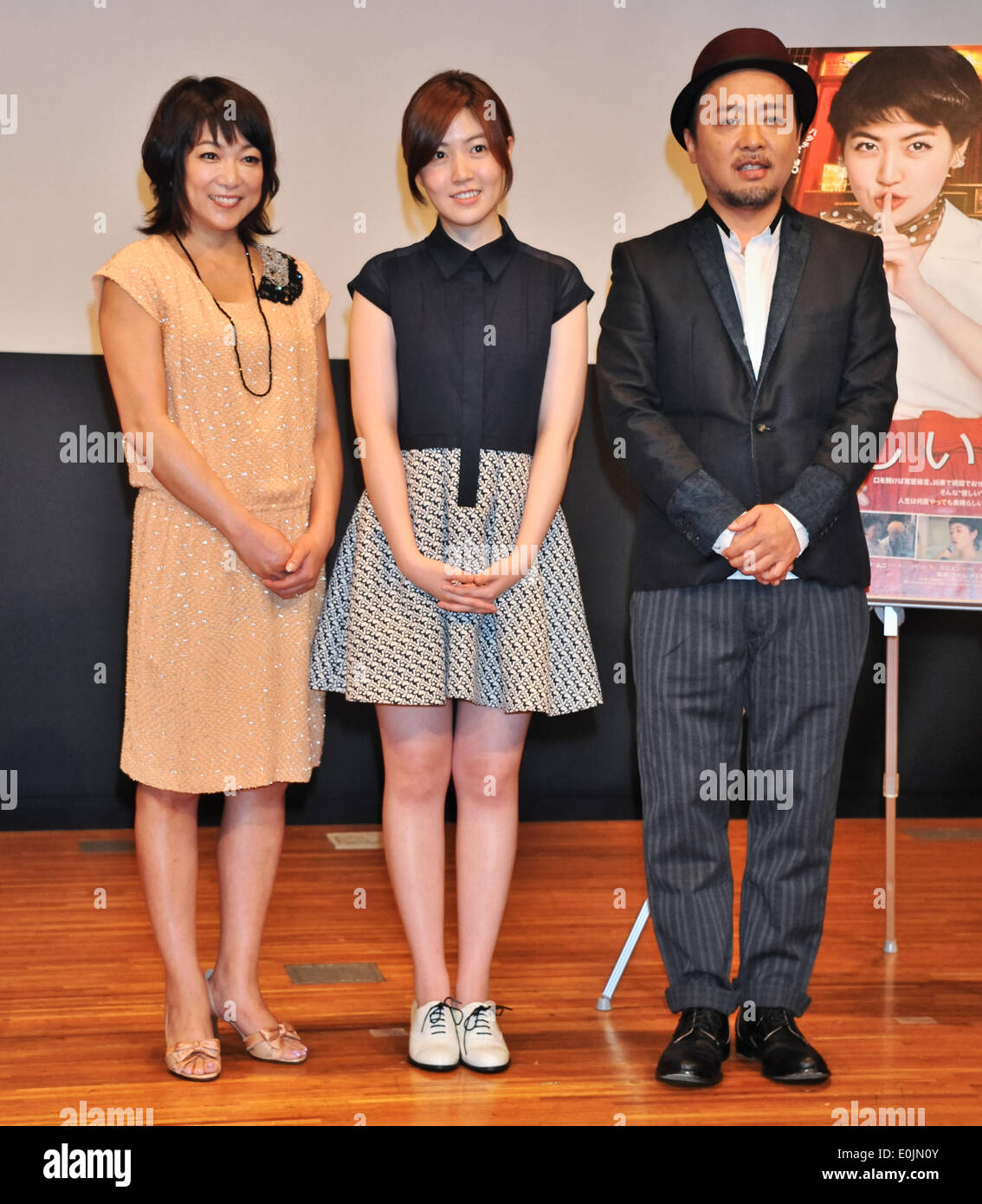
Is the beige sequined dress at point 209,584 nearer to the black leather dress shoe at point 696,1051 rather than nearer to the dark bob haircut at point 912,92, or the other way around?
the black leather dress shoe at point 696,1051

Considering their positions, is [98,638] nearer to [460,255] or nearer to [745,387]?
[460,255]

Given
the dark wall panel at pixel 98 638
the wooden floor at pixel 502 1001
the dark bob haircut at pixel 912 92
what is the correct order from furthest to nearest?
the dark wall panel at pixel 98 638 → the dark bob haircut at pixel 912 92 → the wooden floor at pixel 502 1001

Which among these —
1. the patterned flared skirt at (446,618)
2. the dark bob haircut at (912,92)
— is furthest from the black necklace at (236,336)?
the dark bob haircut at (912,92)

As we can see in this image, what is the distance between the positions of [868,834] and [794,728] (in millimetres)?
2334

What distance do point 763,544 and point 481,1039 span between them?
3.08 feet

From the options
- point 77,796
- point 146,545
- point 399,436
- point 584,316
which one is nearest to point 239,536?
point 146,545

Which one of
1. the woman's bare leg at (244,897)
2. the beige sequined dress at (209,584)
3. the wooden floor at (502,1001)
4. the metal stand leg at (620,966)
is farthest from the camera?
the metal stand leg at (620,966)

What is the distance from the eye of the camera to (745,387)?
2.41 m

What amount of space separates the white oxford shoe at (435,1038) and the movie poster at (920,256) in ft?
4.67

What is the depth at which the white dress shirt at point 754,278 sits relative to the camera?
7.98 feet

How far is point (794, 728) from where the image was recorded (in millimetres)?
2443

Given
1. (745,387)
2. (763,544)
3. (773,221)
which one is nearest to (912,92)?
(773,221)

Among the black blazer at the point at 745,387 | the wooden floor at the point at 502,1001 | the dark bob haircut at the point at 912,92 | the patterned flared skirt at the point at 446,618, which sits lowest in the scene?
the wooden floor at the point at 502,1001
